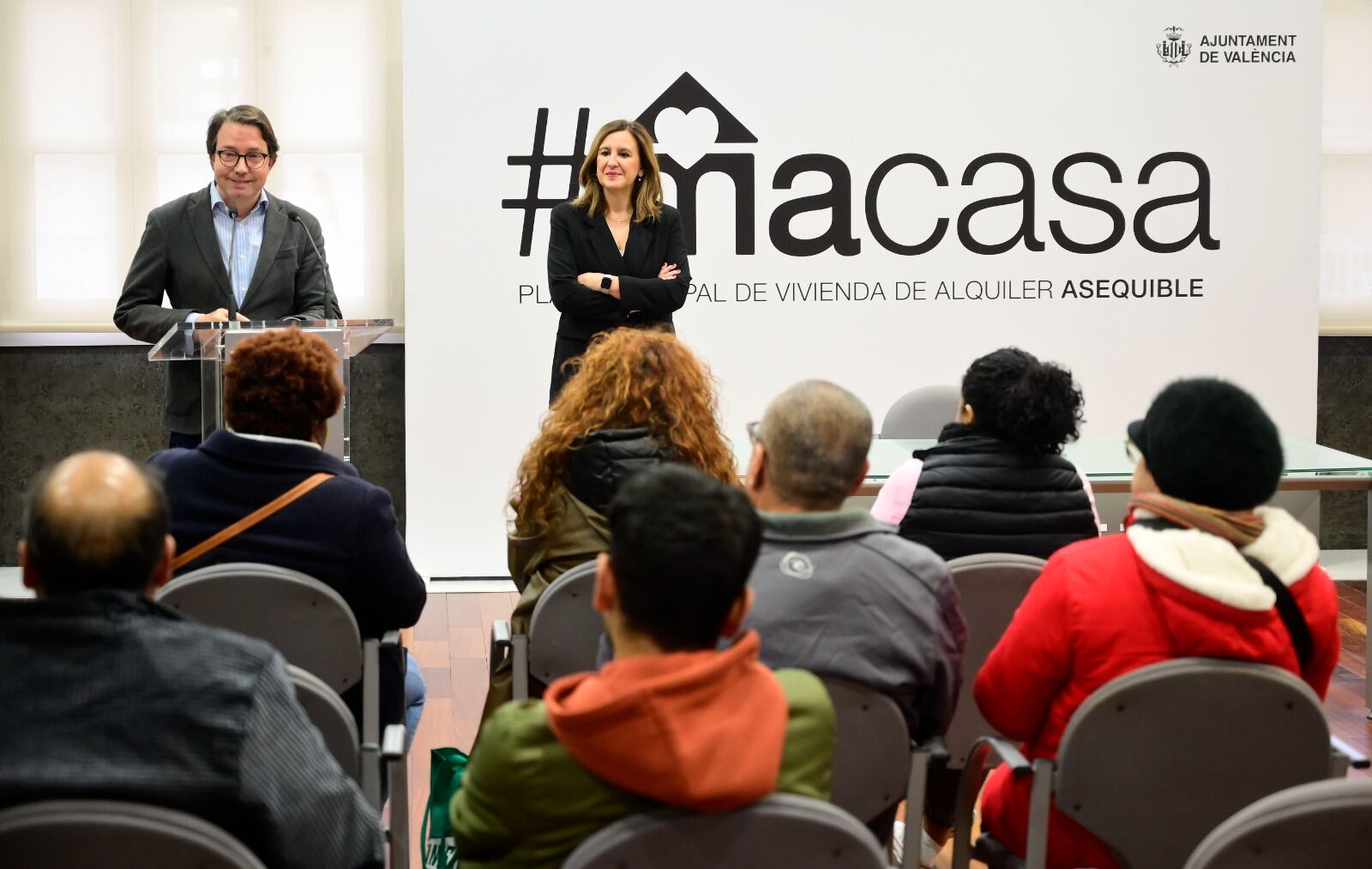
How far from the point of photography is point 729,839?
1704 mm

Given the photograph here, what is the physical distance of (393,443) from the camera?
730 centimetres

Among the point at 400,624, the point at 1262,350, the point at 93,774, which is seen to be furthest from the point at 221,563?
the point at 1262,350

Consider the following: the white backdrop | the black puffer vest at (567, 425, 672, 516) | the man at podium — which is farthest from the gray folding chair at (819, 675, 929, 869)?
the white backdrop

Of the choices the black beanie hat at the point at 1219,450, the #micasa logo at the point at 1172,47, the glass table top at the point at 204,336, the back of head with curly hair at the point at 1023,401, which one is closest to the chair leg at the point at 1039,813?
the black beanie hat at the point at 1219,450

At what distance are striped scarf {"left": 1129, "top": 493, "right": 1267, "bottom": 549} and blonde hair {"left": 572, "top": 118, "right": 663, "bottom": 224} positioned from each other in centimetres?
351

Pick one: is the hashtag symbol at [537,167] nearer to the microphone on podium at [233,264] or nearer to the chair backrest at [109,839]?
the microphone on podium at [233,264]

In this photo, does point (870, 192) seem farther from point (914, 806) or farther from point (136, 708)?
point (136, 708)

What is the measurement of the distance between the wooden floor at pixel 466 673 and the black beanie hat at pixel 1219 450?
1574mm

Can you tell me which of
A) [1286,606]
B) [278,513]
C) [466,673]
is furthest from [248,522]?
[466,673]

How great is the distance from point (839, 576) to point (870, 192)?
4.71m

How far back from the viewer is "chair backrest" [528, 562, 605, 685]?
321 centimetres

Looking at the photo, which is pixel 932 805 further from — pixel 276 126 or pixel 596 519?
pixel 276 126

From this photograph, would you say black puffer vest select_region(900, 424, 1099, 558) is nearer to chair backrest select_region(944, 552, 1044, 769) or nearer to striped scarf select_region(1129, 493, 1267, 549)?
chair backrest select_region(944, 552, 1044, 769)

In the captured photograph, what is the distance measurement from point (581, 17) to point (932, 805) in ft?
13.8
